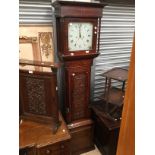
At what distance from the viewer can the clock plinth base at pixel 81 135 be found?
7.14 feet

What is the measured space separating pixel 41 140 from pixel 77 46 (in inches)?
39.4

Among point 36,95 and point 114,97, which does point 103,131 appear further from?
point 36,95

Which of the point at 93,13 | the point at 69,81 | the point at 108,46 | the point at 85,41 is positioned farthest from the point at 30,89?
the point at 108,46

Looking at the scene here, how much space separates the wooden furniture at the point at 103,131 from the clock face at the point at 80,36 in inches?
33.0

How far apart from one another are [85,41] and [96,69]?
27.3 inches

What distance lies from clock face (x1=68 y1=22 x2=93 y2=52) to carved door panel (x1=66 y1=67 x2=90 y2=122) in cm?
24

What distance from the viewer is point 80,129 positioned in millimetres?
2205

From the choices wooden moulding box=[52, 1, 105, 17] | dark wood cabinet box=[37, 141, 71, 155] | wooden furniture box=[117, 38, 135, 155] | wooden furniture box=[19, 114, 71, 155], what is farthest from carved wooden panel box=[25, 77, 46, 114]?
wooden furniture box=[117, 38, 135, 155]

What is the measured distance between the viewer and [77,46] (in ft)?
6.22

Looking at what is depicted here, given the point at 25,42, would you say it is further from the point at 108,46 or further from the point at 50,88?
the point at 108,46

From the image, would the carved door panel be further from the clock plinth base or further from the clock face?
the clock face

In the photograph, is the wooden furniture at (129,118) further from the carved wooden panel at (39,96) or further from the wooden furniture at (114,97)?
the wooden furniture at (114,97)
